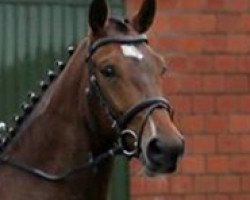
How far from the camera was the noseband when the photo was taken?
4.58 meters

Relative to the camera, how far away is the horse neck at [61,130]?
4816mm

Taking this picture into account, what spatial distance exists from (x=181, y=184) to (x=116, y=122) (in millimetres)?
3559

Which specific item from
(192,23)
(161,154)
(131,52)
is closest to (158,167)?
(161,154)

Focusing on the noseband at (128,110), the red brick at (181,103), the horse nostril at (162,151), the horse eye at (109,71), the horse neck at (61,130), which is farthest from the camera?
the red brick at (181,103)

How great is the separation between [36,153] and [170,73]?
3.36m

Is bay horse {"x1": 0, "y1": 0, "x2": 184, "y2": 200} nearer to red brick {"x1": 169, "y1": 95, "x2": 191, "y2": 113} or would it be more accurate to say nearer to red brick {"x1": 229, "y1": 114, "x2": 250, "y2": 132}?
red brick {"x1": 169, "y1": 95, "x2": 191, "y2": 113}

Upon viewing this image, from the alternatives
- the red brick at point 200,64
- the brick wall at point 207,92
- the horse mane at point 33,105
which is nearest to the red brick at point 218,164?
the brick wall at point 207,92

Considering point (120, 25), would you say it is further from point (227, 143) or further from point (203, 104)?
point (227, 143)

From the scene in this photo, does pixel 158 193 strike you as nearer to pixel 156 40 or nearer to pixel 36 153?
pixel 156 40

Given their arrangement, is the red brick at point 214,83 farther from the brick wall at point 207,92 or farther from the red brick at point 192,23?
the red brick at point 192,23

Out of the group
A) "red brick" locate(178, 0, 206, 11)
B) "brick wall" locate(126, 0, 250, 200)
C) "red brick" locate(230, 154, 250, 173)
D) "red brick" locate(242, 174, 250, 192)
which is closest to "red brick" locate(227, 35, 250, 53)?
"brick wall" locate(126, 0, 250, 200)

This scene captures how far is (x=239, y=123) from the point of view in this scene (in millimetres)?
8344

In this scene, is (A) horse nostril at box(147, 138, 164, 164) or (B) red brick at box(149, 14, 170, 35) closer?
(A) horse nostril at box(147, 138, 164, 164)

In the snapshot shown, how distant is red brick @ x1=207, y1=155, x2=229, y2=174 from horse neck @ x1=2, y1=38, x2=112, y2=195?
3.45m
